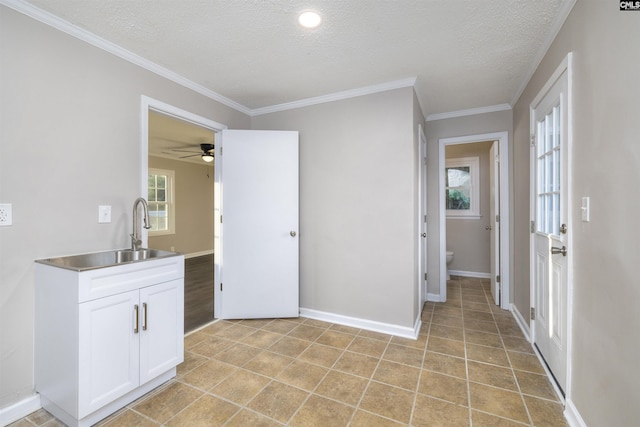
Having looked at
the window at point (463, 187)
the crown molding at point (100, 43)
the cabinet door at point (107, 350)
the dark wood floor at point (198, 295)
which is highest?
the crown molding at point (100, 43)

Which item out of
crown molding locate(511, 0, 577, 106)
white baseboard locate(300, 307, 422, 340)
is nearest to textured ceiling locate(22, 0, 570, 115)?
crown molding locate(511, 0, 577, 106)

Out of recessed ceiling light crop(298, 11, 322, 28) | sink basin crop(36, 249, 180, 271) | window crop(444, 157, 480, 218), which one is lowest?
sink basin crop(36, 249, 180, 271)

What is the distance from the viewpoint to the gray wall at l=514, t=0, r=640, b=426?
1.10m

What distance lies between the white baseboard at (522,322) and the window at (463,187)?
212cm

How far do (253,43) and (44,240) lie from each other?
1.85 m

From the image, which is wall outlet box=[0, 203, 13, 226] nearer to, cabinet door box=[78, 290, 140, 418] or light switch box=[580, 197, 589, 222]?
cabinet door box=[78, 290, 140, 418]

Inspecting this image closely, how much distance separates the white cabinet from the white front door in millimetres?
2565

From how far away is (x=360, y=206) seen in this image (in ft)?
9.22

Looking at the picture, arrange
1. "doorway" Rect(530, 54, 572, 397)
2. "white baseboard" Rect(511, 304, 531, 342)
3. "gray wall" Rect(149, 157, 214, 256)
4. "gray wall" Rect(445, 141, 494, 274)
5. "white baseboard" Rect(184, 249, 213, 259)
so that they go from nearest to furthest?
"doorway" Rect(530, 54, 572, 397)
"white baseboard" Rect(511, 304, 531, 342)
"gray wall" Rect(445, 141, 494, 274)
"gray wall" Rect(149, 157, 214, 256)
"white baseboard" Rect(184, 249, 213, 259)

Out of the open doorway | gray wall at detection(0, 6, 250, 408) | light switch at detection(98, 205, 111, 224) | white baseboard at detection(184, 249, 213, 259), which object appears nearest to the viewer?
gray wall at detection(0, 6, 250, 408)

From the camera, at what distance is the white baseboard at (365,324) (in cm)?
260

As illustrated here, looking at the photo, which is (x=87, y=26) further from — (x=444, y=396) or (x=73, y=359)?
(x=444, y=396)

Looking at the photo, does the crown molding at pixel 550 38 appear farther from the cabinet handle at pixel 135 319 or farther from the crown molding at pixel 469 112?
the cabinet handle at pixel 135 319

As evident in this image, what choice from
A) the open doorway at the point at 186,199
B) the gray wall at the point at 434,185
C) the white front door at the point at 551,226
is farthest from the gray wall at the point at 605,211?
the open doorway at the point at 186,199
